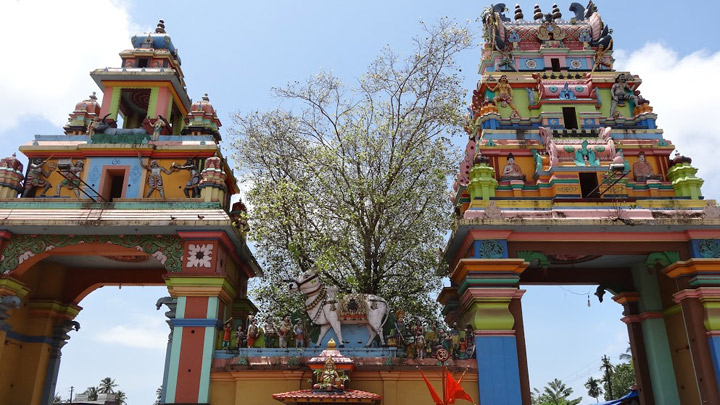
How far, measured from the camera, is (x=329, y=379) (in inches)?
501

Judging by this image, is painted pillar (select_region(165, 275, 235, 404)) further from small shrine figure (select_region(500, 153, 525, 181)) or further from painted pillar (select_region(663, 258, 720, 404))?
painted pillar (select_region(663, 258, 720, 404))

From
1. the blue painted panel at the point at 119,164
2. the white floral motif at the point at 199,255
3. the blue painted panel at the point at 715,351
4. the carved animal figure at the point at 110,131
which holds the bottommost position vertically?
the blue painted panel at the point at 715,351

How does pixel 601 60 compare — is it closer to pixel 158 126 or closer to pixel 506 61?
pixel 506 61

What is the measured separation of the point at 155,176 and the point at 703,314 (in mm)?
14976

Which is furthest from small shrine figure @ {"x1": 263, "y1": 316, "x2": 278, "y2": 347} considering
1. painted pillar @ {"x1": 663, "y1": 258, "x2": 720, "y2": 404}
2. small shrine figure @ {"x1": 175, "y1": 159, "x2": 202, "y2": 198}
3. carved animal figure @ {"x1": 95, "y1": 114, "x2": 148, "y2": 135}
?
painted pillar @ {"x1": 663, "y1": 258, "x2": 720, "y2": 404}

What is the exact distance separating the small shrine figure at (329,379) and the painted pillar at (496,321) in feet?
10.9

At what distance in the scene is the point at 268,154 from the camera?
18.6 meters

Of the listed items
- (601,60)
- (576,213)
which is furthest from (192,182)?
(601,60)

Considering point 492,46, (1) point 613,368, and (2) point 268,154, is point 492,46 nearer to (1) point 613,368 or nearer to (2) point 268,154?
(2) point 268,154

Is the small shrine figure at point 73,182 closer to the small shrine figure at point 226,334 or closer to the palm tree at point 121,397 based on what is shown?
the small shrine figure at point 226,334

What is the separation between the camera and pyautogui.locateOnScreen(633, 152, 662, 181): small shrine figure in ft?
54.2

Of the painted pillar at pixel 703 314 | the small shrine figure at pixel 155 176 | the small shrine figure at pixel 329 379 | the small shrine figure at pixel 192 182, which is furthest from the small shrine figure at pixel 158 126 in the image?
the painted pillar at pixel 703 314

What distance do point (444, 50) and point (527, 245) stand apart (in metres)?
6.83

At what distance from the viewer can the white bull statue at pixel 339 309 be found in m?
14.5
